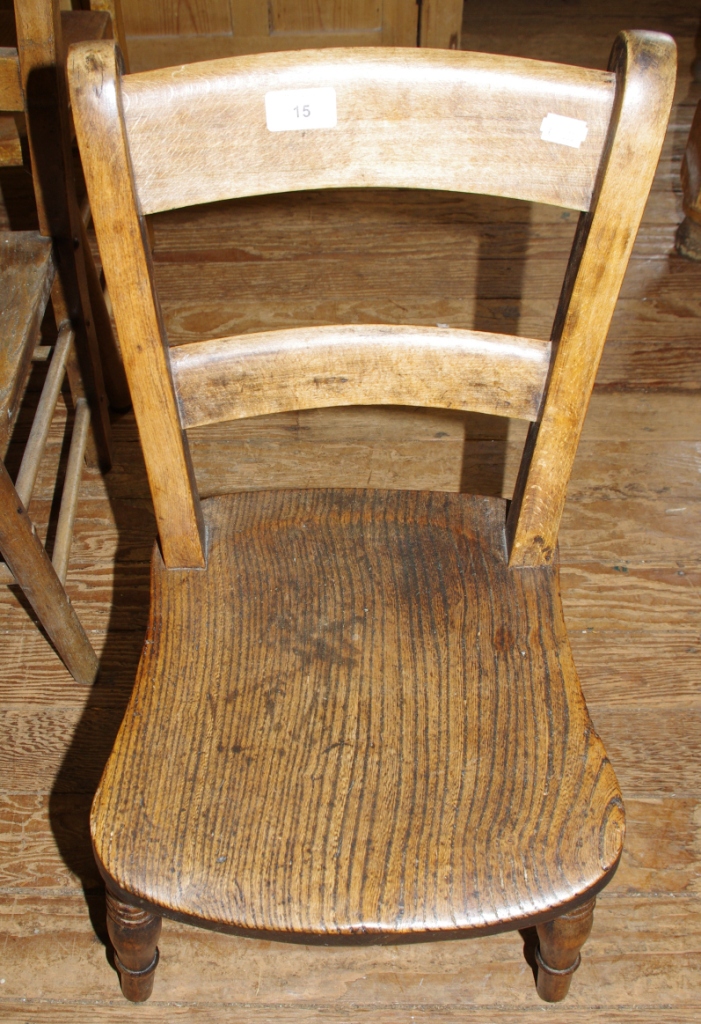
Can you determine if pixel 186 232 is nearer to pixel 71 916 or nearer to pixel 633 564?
pixel 633 564

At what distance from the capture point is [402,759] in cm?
77

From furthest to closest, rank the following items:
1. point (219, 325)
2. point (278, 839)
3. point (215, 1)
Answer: point (215, 1) → point (219, 325) → point (278, 839)

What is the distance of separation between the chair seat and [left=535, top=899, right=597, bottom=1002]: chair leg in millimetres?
102

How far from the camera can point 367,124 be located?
0.69 metres

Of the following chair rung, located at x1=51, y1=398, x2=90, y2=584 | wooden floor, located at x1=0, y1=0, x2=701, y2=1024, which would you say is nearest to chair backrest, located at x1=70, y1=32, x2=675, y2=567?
chair rung, located at x1=51, y1=398, x2=90, y2=584

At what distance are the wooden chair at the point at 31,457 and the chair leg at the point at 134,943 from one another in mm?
429

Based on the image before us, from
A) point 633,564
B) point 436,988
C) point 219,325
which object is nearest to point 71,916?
point 436,988

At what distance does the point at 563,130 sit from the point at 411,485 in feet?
3.09

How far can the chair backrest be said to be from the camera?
2.14 ft

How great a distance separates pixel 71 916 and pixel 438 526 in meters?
0.65

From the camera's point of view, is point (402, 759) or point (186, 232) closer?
point (402, 759)

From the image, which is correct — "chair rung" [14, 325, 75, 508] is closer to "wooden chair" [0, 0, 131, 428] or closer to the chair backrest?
"wooden chair" [0, 0, 131, 428]

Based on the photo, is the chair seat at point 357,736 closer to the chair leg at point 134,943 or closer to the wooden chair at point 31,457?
the chair leg at point 134,943

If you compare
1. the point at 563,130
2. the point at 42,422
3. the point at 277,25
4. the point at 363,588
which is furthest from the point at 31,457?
the point at 277,25
